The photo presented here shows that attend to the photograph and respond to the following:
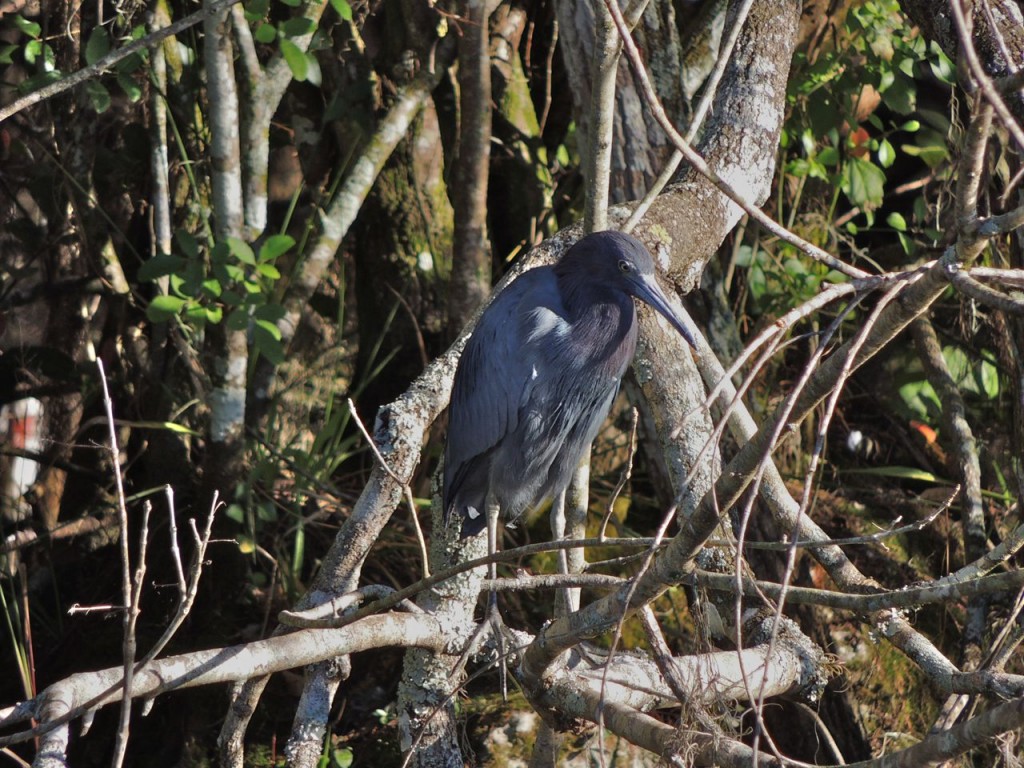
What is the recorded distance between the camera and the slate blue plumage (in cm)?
278

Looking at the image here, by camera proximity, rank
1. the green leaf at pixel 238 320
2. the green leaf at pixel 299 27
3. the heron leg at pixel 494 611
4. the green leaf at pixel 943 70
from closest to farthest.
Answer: the heron leg at pixel 494 611
the green leaf at pixel 299 27
the green leaf at pixel 238 320
the green leaf at pixel 943 70

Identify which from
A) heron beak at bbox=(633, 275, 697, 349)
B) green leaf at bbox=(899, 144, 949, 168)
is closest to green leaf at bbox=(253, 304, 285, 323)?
heron beak at bbox=(633, 275, 697, 349)

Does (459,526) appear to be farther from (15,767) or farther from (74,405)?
(74,405)

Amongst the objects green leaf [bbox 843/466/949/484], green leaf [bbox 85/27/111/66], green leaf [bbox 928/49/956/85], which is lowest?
green leaf [bbox 843/466/949/484]

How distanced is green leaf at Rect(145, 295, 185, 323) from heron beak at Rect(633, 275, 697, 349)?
1.32 metres

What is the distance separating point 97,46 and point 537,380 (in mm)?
1606

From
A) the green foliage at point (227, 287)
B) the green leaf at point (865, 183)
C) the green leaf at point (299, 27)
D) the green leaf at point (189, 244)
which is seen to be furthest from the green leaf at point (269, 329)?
the green leaf at point (865, 183)

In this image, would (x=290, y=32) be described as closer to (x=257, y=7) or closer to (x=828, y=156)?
(x=257, y=7)

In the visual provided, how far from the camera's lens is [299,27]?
289 centimetres

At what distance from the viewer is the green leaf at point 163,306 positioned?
9.87 feet

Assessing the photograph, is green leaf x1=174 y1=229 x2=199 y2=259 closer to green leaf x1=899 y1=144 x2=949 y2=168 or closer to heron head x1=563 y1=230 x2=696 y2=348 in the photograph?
heron head x1=563 y1=230 x2=696 y2=348

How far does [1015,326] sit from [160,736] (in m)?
3.07

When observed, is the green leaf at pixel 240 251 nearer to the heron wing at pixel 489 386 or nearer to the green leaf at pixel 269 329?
the green leaf at pixel 269 329

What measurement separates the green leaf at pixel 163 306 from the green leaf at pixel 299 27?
2.64 feet
